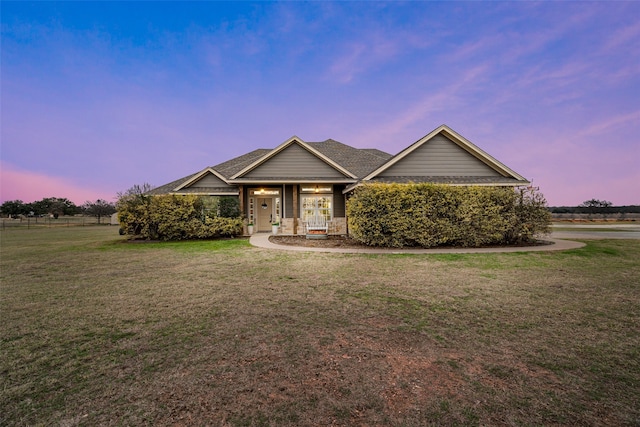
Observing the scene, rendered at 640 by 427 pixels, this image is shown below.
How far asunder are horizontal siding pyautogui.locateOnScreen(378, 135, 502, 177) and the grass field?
9924 millimetres

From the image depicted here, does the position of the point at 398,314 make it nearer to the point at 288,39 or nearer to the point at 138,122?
the point at 288,39

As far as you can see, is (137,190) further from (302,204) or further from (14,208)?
(14,208)

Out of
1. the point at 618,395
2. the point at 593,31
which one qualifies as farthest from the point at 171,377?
the point at 593,31

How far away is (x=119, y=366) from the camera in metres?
2.96

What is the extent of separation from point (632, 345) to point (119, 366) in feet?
20.6

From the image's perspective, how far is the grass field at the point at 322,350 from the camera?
2240mm

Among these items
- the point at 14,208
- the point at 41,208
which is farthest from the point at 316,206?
the point at 14,208

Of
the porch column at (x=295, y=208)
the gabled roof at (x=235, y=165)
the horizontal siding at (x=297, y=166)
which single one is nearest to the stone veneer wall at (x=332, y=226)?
the porch column at (x=295, y=208)

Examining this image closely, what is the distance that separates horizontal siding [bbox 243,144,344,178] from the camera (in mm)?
17312

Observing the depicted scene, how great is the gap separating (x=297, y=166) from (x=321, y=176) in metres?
1.73

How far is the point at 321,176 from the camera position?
1739 centimetres

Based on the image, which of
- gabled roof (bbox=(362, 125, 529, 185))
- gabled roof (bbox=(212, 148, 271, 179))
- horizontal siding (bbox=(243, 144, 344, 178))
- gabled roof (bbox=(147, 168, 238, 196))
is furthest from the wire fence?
gabled roof (bbox=(362, 125, 529, 185))

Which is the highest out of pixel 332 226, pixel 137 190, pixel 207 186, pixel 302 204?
pixel 207 186

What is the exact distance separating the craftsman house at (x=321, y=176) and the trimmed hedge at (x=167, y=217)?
2.23 m
